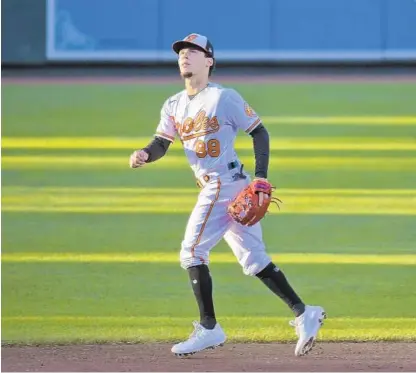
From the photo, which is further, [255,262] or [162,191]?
[162,191]

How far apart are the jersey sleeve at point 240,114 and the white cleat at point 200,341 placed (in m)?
0.91

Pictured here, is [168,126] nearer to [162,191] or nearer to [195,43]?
[195,43]

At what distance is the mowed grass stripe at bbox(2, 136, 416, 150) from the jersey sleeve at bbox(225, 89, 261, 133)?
11.9 ft

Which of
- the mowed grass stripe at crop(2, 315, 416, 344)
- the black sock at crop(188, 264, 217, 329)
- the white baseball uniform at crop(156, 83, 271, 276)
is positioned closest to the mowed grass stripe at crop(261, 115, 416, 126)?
the mowed grass stripe at crop(2, 315, 416, 344)

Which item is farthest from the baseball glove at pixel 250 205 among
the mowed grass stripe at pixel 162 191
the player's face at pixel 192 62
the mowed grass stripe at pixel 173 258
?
the mowed grass stripe at pixel 162 191

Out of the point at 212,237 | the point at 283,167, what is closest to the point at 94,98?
the point at 283,167

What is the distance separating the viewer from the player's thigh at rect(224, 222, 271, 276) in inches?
191

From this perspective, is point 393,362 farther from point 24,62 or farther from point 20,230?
point 24,62

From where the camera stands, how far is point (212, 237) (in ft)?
15.9

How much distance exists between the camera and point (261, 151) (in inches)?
189

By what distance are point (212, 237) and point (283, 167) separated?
3.26 meters

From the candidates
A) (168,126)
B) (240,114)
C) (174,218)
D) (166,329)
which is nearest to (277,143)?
(174,218)

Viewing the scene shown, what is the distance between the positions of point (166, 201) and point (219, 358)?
251cm

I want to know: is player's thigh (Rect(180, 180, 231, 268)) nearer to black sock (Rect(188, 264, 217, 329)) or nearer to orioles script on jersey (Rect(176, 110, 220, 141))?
black sock (Rect(188, 264, 217, 329))
